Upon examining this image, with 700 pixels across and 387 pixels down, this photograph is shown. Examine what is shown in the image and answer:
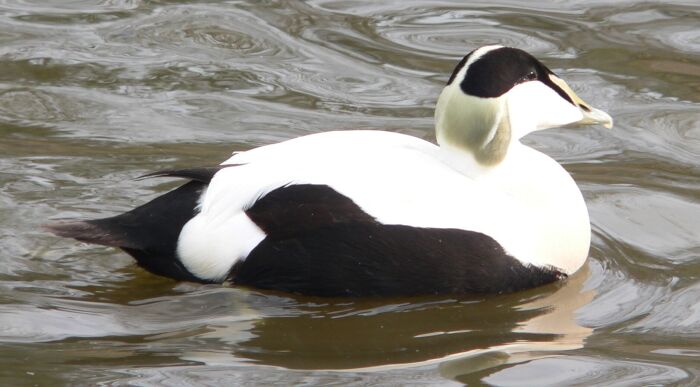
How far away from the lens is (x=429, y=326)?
191 inches

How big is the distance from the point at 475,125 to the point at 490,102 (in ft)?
0.31

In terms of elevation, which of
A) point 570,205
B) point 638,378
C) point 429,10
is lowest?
point 638,378

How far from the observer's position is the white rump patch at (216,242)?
4.95 metres

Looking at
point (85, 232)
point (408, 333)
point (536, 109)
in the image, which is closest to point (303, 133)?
point (536, 109)

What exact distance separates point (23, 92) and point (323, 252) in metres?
2.39

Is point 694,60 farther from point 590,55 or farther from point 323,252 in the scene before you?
point 323,252

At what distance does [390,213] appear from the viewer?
4.86 m

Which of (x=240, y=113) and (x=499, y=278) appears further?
(x=240, y=113)

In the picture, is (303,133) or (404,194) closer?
(404,194)

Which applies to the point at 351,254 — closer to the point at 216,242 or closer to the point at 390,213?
the point at 390,213

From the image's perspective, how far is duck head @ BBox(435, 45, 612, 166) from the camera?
16.5 feet

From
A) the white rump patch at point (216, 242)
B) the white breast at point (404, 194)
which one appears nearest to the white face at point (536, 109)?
the white breast at point (404, 194)

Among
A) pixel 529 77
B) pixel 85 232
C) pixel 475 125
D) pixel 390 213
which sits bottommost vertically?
pixel 85 232

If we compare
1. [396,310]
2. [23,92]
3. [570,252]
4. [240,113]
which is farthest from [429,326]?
[23,92]
